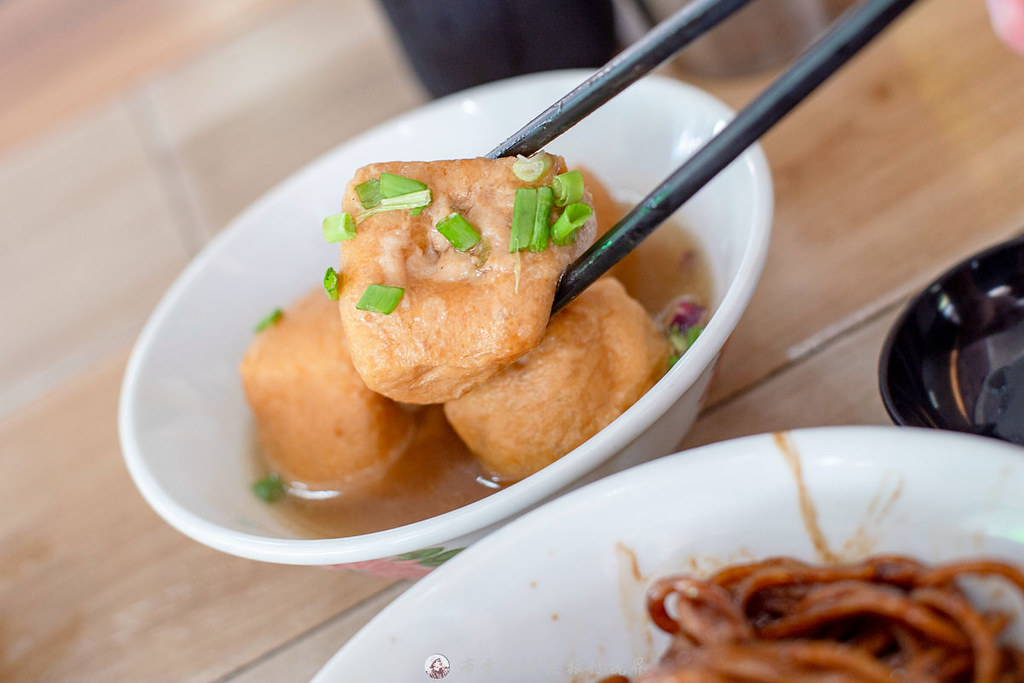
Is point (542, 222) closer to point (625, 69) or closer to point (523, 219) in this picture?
point (523, 219)

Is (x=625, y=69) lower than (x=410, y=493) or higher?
higher

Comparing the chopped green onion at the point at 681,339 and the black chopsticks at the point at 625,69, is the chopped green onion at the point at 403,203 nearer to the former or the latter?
the black chopsticks at the point at 625,69

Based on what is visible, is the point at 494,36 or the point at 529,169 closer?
the point at 529,169

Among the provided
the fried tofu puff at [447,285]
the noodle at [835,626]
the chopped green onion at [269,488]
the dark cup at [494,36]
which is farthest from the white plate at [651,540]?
the dark cup at [494,36]

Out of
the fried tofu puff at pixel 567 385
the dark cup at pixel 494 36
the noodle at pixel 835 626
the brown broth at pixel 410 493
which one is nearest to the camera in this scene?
the noodle at pixel 835 626

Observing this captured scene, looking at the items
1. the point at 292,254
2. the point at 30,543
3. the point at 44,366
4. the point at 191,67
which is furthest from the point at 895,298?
the point at 191,67

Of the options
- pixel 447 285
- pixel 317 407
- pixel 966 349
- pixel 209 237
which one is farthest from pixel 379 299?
pixel 209 237
